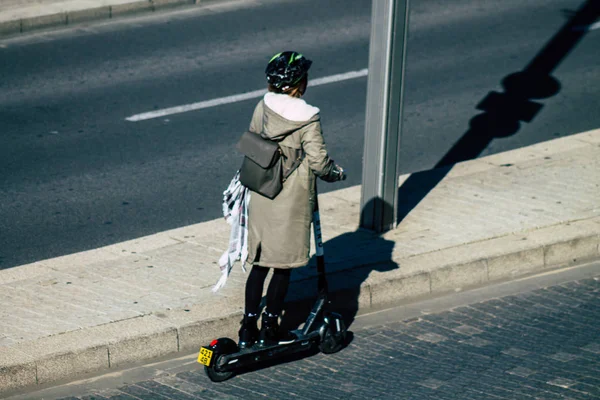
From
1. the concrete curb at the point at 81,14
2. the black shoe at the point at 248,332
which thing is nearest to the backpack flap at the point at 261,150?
the black shoe at the point at 248,332

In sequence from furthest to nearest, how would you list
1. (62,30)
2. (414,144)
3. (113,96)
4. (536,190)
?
(62,30), (113,96), (414,144), (536,190)

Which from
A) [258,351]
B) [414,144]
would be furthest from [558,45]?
[258,351]

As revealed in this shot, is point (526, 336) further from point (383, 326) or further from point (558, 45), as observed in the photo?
point (558, 45)

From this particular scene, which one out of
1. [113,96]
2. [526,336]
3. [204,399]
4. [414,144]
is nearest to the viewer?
[204,399]

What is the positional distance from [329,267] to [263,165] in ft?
5.55

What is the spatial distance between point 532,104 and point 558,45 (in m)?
2.23

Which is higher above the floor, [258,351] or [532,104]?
[532,104]

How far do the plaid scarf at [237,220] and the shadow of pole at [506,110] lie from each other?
244 cm

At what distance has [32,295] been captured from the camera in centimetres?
666

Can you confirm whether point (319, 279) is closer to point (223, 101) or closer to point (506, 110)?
point (223, 101)

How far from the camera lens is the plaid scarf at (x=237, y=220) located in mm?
6002

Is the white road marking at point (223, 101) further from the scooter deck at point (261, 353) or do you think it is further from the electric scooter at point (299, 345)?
the scooter deck at point (261, 353)

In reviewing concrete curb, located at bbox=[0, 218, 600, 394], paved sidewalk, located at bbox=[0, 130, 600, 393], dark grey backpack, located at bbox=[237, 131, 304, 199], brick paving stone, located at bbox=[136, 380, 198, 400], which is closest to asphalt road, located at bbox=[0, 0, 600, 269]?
paved sidewalk, located at bbox=[0, 130, 600, 393]

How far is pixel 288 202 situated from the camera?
19.1ft
